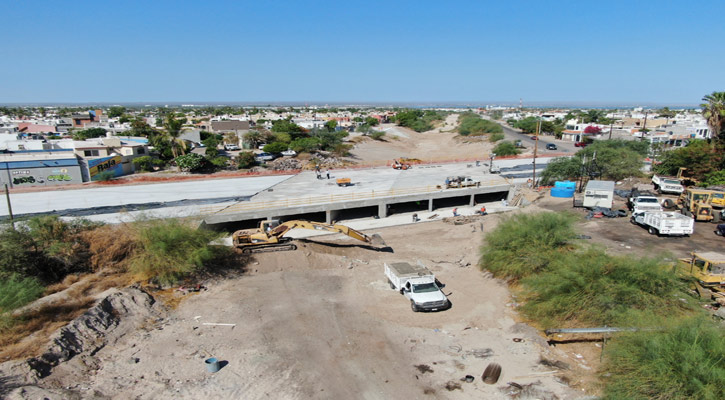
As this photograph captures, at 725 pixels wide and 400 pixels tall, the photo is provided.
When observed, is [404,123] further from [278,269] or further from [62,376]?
[62,376]

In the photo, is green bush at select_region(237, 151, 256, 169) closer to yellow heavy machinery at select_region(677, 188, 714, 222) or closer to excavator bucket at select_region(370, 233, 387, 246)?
excavator bucket at select_region(370, 233, 387, 246)

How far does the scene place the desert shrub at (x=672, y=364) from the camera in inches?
386

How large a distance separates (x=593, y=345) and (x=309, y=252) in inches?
627

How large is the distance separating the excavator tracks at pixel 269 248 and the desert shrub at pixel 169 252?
223cm

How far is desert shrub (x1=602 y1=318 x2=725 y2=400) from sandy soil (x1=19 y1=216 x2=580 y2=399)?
7.11 ft

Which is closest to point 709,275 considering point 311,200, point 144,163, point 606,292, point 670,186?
point 606,292

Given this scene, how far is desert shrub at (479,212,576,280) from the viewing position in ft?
67.8

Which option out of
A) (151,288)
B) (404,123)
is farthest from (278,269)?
(404,123)

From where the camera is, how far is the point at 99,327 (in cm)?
1656

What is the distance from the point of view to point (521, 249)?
21.3 m

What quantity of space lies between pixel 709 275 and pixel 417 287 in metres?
12.1

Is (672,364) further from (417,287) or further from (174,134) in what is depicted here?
(174,134)

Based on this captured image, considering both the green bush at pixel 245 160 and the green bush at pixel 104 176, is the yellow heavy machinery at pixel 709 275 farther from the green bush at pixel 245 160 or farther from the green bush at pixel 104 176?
the green bush at pixel 104 176

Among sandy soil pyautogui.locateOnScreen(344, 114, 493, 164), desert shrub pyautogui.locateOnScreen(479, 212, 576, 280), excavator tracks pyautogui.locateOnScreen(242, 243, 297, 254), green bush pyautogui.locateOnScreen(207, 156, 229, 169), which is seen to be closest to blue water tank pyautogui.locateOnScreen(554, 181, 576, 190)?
desert shrub pyautogui.locateOnScreen(479, 212, 576, 280)
